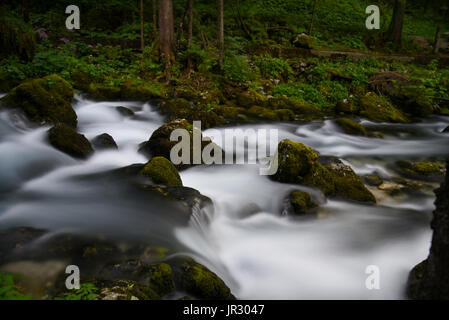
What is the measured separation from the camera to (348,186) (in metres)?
5.81

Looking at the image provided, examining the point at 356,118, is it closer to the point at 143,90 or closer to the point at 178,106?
the point at 178,106

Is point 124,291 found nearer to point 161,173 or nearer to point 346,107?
point 161,173

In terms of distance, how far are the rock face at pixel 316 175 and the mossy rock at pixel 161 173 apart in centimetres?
197

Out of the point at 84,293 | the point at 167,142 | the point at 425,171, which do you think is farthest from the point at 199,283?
the point at 425,171

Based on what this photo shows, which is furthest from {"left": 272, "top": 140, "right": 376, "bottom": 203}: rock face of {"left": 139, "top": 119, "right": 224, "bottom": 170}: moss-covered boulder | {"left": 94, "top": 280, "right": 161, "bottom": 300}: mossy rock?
{"left": 94, "top": 280, "right": 161, "bottom": 300}: mossy rock

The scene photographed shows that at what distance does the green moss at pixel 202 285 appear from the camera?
3.14m

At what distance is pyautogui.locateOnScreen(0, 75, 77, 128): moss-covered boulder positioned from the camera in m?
7.15

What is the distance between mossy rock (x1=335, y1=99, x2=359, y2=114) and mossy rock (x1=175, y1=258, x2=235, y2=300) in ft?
35.2

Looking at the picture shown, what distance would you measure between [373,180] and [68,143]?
5978 mm

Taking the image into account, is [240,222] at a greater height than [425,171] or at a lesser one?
lesser

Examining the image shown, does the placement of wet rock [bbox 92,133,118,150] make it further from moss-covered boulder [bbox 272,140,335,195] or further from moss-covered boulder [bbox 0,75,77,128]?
moss-covered boulder [bbox 272,140,335,195]

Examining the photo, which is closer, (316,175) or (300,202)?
(300,202)

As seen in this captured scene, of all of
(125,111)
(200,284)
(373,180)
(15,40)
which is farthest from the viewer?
(15,40)

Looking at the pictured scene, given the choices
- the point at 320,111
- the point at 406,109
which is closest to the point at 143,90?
the point at 320,111
